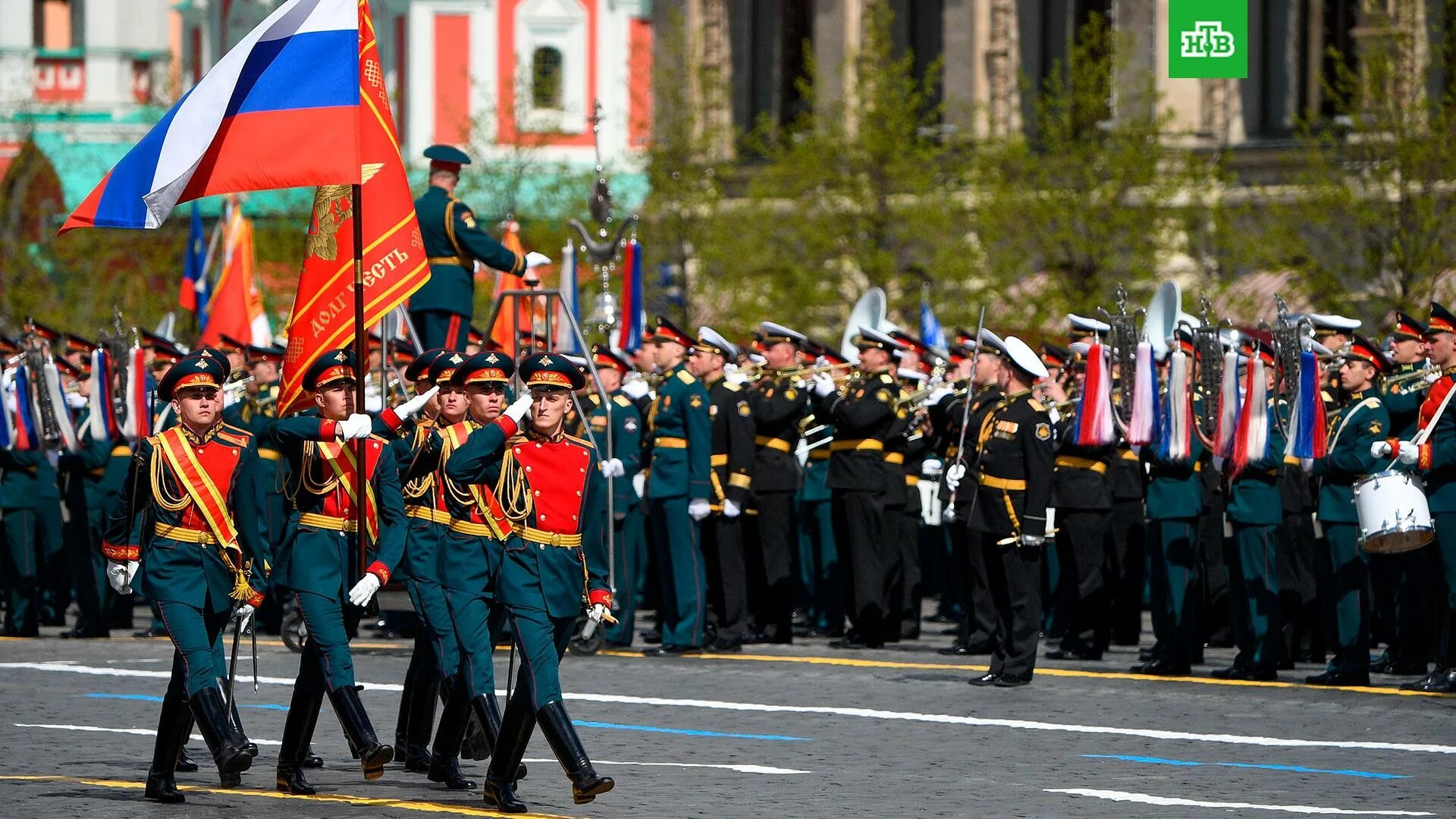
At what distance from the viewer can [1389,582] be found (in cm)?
1698

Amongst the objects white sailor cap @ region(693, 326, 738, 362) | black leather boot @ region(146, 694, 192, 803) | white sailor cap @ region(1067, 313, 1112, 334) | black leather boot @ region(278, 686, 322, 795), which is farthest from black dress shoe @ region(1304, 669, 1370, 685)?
black leather boot @ region(146, 694, 192, 803)

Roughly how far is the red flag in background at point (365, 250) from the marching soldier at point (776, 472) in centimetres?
526

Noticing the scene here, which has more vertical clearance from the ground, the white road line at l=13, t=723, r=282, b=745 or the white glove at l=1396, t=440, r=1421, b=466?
the white glove at l=1396, t=440, r=1421, b=466

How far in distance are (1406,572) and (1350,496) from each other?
57 centimetres

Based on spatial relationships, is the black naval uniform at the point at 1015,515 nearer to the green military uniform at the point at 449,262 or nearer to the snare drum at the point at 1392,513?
the snare drum at the point at 1392,513

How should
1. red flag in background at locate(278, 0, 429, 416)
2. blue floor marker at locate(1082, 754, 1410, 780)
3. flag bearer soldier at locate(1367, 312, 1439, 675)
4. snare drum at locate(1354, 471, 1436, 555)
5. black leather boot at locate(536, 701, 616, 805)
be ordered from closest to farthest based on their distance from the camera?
black leather boot at locate(536, 701, 616, 805) → blue floor marker at locate(1082, 754, 1410, 780) → red flag in background at locate(278, 0, 429, 416) → snare drum at locate(1354, 471, 1436, 555) → flag bearer soldier at locate(1367, 312, 1439, 675)

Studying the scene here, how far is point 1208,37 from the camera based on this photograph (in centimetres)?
1675

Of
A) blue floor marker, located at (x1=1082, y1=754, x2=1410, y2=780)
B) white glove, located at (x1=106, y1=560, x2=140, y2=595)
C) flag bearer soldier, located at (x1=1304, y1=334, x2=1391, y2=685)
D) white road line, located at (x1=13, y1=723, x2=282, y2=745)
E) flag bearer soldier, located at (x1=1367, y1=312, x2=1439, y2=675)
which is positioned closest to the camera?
white glove, located at (x1=106, y1=560, x2=140, y2=595)

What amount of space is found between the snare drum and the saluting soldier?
5727 mm

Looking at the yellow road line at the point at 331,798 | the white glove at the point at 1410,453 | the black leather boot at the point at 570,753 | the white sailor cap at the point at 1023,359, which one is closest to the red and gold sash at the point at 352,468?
the yellow road line at the point at 331,798

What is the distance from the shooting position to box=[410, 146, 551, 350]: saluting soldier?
18.2m

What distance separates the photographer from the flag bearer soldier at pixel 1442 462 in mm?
15766

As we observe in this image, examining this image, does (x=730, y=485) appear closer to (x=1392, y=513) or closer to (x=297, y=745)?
(x=1392, y=513)

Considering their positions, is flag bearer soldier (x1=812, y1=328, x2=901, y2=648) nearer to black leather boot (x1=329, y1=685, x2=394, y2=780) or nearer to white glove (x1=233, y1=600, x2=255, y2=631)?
white glove (x1=233, y1=600, x2=255, y2=631)
